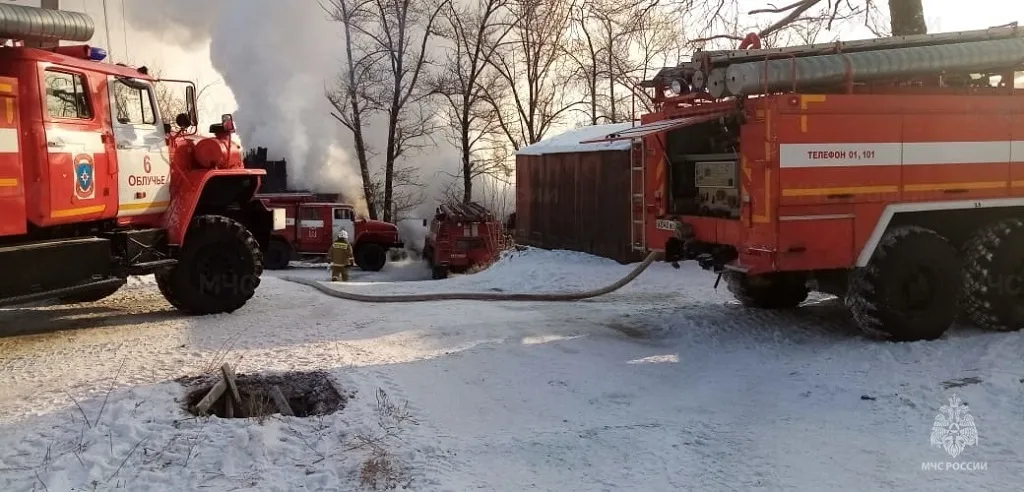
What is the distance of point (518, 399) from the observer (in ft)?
19.2

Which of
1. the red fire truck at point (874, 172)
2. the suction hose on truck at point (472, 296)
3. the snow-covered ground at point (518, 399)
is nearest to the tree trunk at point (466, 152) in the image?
the suction hose on truck at point (472, 296)

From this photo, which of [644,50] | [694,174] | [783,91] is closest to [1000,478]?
[783,91]

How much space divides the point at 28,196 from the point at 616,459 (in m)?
5.38

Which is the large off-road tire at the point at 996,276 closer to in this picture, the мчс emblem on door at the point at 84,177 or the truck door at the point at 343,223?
the мчс emblem on door at the point at 84,177

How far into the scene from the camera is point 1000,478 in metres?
4.67

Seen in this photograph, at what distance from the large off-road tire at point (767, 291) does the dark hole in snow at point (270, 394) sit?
5.08 m

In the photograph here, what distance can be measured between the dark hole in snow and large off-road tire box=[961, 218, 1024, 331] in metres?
5.94

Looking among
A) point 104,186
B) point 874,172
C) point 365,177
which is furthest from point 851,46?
point 365,177

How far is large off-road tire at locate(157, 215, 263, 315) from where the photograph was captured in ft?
27.9

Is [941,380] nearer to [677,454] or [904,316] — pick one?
[904,316]

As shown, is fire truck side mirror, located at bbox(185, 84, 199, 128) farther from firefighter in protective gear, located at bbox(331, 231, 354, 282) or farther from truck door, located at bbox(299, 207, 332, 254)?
truck door, located at bbox(299, 207, 332, 254)

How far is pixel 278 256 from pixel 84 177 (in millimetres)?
16291

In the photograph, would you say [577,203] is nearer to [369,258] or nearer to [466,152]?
[369,258]

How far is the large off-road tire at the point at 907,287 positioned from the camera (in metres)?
7.29
